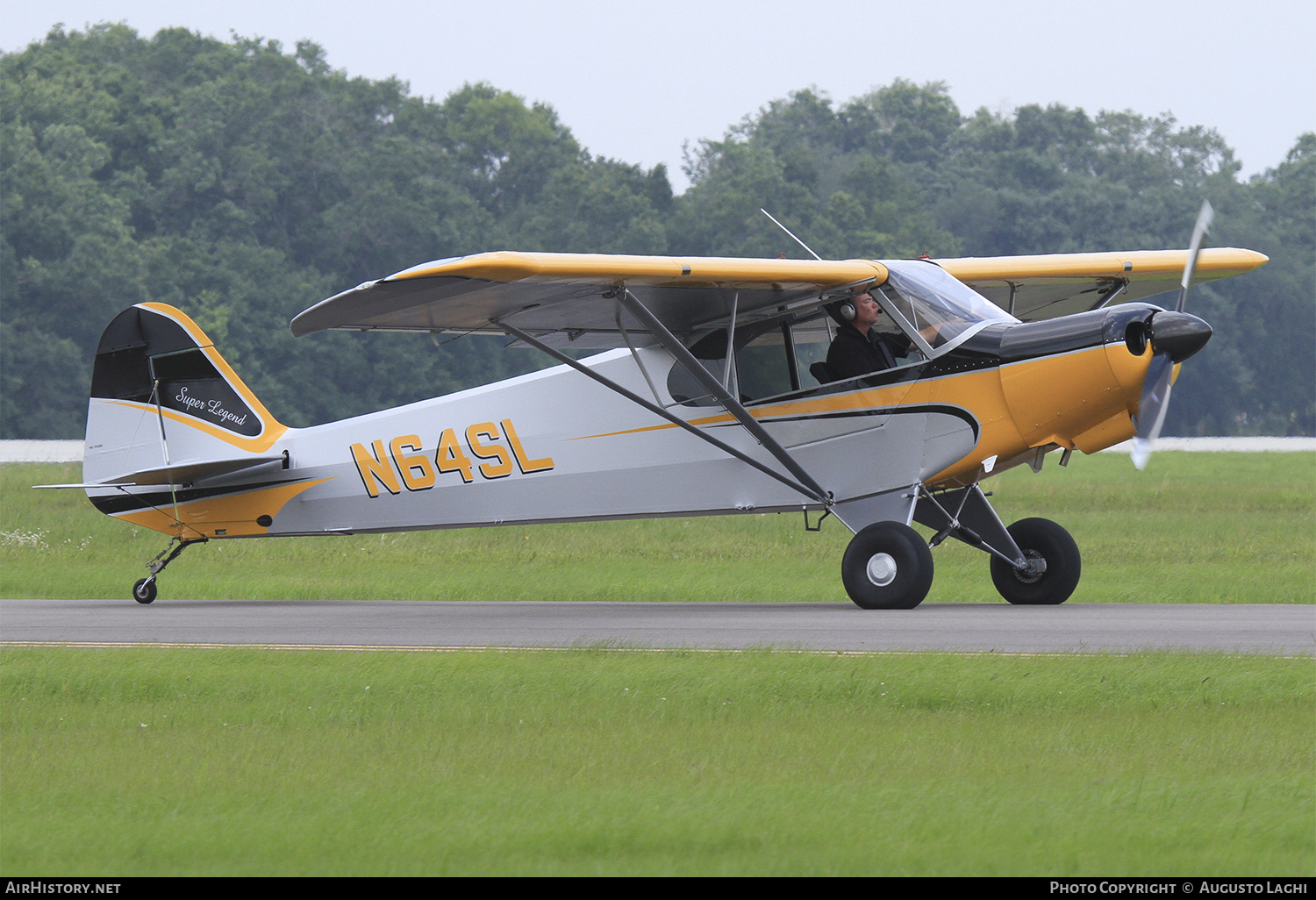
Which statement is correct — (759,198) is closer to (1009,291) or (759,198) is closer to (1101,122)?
(1101,122)

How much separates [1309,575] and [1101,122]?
4281 inches

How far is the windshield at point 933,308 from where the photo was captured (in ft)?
44.8

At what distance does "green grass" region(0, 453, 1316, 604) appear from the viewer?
680 inches

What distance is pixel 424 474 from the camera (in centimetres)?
1636

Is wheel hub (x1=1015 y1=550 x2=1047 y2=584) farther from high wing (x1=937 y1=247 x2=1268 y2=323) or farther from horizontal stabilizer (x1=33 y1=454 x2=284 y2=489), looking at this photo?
horizontal stabilizer (x1=33 y1=454 x2=284 y2=489)

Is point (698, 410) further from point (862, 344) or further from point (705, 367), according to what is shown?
point (862, 344)

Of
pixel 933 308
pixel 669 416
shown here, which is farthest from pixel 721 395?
pixel 933 308

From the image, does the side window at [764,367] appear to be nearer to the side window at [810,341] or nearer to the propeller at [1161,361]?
the side window at [810,341]

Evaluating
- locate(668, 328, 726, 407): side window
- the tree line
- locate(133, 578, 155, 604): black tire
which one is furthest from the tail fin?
the tree line

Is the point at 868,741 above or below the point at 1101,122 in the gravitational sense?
below

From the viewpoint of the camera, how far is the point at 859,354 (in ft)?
46.1

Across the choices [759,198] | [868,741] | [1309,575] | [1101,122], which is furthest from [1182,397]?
[868,741]

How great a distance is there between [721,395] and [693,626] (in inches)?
97.5
